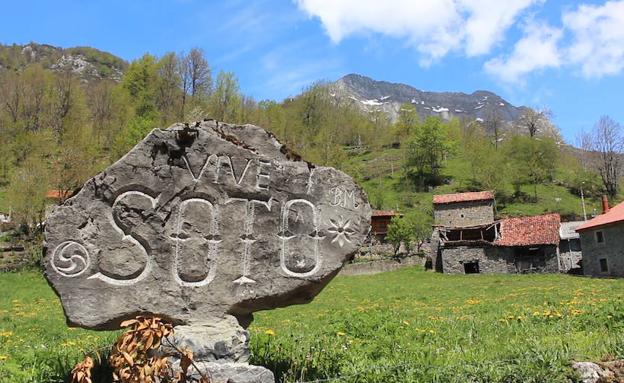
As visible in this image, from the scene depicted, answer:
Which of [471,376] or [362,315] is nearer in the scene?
[471,376]

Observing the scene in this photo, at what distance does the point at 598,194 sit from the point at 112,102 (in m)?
78.5

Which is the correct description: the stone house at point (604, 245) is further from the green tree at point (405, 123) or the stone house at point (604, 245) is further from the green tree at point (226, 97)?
the green tree at point (405, 123)

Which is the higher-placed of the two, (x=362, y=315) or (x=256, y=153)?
(x=256, y=153)

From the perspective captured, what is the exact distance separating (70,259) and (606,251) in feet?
148

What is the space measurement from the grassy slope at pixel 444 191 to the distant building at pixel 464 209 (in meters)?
7.99

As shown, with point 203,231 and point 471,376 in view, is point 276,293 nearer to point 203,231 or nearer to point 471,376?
point 203,231

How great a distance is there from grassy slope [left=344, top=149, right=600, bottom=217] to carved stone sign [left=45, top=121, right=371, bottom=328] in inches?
2791

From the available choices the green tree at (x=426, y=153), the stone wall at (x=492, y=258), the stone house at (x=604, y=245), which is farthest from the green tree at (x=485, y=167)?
the stone house at (x=604, y=245)

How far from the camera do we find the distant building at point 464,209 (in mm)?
66625

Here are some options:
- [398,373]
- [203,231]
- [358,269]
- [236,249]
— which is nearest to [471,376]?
[398,373]

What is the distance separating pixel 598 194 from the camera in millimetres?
81625

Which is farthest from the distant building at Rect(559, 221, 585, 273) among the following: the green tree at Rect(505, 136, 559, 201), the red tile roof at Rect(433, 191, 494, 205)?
the green tree at Rect(505, 136, 559, 201)

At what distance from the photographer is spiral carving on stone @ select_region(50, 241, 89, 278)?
625 cm

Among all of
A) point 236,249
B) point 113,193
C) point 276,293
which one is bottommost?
point 276,293
